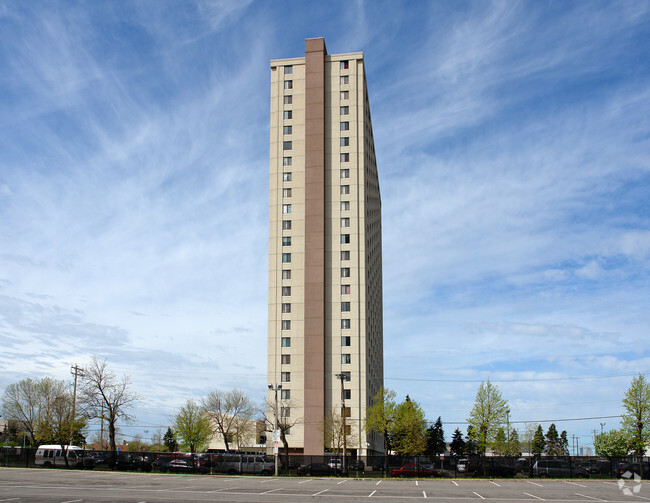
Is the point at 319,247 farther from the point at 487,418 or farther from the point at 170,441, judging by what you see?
the point at 170,441

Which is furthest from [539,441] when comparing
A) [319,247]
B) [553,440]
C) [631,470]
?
[631,470]

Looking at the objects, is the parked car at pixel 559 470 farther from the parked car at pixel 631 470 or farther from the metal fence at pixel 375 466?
the parked car at pixel 631 470

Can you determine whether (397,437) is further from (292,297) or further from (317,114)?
(317,114)

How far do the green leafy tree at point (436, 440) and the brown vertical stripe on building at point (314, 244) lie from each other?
200ft

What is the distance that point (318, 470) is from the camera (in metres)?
55.9

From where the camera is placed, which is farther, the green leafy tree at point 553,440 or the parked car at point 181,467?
the green leafy tree at point 553,440

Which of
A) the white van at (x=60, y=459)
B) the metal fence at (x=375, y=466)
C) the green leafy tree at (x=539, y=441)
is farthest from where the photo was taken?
the green leafy tree at (x=539, y=441)

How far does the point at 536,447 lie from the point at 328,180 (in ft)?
379

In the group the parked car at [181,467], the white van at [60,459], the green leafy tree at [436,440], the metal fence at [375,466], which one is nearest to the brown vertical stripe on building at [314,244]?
the metal fence at [375,466]

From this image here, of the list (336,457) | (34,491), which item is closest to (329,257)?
(336,457)

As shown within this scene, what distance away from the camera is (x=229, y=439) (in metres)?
116

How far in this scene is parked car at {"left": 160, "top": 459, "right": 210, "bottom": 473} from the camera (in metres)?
55.8

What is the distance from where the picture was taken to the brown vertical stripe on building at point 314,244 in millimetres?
88562

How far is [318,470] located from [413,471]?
8669 mm
